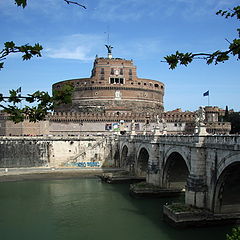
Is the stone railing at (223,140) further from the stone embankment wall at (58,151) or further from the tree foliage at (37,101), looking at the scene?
the stone embankment wall at (58,151)

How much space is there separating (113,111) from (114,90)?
630 cm

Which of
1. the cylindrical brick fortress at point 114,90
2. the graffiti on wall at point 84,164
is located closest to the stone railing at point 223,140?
the graffiti on wall at point 84,164

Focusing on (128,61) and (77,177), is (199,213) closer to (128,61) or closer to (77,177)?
(77,177)

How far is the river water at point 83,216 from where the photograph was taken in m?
19.6

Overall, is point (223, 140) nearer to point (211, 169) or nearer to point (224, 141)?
point (224, 141)

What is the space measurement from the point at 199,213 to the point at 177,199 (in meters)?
8.46

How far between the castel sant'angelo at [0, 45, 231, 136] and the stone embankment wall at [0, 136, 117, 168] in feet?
23.2

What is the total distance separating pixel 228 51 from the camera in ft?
15.9

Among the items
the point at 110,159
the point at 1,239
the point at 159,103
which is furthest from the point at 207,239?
the point at 159,103

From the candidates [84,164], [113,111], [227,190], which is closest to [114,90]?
[113,111]

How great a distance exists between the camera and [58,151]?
52344mm

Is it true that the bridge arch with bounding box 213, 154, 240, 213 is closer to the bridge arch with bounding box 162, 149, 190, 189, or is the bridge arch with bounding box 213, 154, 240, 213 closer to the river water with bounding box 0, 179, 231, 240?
the river water with bounding box 0, 179, 231, 240

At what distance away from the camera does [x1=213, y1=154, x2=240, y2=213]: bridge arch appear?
1914cm

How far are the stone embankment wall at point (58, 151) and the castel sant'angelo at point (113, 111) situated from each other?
7.08 m
